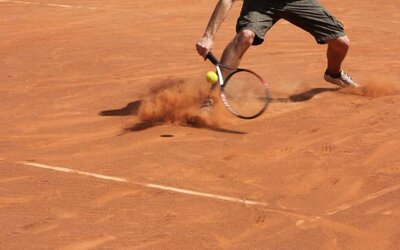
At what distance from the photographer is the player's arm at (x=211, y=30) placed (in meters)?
7.57

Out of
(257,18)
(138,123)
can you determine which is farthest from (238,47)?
(138,123)

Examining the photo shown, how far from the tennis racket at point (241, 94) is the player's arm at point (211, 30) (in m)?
0.06

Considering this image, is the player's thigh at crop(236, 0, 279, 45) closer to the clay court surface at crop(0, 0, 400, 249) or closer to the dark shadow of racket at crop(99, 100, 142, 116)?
the clay court surface at crop(0, 0, 400, 249)

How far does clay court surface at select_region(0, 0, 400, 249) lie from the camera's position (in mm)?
5535

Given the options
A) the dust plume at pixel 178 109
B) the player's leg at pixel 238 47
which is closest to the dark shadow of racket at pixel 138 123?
the dust plume at pixel 178 109

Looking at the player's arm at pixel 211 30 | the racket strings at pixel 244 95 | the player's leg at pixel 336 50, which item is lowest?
the racket strings at pixel 244 95

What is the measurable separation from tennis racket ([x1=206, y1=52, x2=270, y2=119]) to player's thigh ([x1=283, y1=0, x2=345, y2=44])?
2.11 ft

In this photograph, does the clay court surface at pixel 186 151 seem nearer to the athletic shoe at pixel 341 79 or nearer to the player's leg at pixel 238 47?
the athletic shoe at pixel 341 79

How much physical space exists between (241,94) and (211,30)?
32.7 inches

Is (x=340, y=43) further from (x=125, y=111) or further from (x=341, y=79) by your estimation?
(x=125, y=111)

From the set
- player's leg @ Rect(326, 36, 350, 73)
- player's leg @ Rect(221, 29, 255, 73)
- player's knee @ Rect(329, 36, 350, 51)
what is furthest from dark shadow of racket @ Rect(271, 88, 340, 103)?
player's leg @ Rect(221, 29, 255, 73)

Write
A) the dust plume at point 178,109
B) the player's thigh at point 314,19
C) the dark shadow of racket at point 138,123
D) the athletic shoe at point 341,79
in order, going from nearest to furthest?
the dark shadow of racket at point 138,123
the dust plume at point 178,109
the player's thigh at point 314,19
the athletic shoe at point 341,79

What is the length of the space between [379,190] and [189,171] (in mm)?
1327

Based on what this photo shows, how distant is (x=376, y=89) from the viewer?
28.6ft
